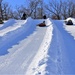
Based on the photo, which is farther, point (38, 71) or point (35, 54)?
point (35, 54)

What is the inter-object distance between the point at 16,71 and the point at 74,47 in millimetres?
4145

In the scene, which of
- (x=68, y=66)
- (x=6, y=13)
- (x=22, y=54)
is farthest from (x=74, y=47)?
(x=6, y=13)

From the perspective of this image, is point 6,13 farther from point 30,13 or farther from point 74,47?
point 74,47

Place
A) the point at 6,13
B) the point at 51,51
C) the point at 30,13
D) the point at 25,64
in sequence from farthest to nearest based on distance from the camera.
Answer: the point at 6,13
the point at 30,13
the point at 51,51
the point at 25,64

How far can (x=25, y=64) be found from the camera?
781 centimetres

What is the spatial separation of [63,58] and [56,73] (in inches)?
69.2

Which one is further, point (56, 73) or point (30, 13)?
point (30, 13)

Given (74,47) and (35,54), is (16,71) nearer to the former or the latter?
(35,54)

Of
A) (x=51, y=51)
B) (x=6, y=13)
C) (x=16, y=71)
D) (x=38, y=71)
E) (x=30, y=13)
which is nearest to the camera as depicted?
(x=38, y=71)

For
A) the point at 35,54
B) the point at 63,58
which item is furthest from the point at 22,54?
the point at 63,58

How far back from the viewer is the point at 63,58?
328 inches

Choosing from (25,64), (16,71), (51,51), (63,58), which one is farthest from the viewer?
(51,51)

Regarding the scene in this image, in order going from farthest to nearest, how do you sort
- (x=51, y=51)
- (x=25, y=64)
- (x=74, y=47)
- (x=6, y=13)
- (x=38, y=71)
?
(x=6, y=13), (x=74, y=47), (x=51, y=51), (x=25, y=64), (x=38, y=71)

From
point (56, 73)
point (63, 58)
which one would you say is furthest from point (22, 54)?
point (56, 73)
